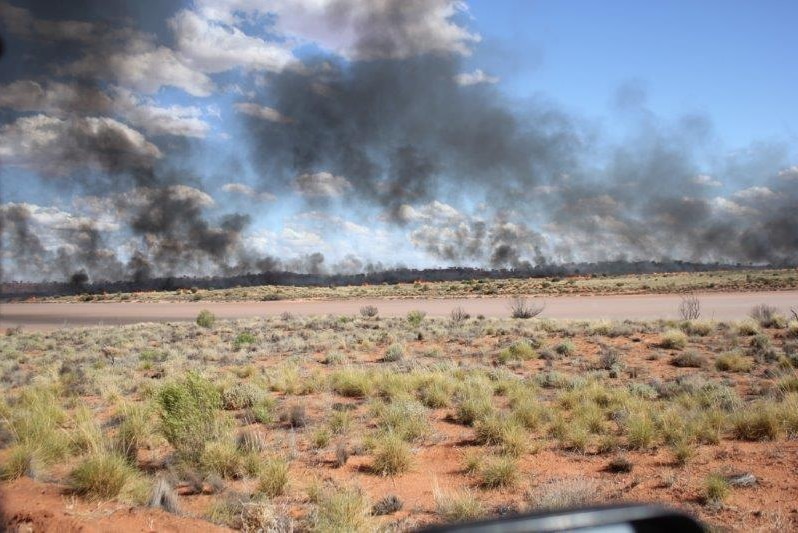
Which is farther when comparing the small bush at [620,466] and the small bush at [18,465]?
the small bush at [620,466]

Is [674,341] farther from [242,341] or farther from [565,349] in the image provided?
[242,341]

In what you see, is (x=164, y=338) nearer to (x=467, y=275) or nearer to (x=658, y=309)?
(x=658, y=309)

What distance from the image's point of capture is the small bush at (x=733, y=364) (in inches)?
632

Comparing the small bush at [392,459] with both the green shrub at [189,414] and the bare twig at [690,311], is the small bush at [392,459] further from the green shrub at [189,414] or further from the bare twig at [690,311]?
the bare twig at [690,311]

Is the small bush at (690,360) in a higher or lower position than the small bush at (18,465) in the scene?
lower

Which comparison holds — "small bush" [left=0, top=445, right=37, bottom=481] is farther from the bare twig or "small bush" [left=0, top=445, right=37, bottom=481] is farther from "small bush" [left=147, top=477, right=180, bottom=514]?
the bare twig

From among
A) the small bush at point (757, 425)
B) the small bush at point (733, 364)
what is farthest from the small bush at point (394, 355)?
the small bush at point (757, 425)

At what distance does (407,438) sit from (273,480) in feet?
10.4

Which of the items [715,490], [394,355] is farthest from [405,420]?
[394,355]

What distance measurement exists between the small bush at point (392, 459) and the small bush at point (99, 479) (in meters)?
3.33

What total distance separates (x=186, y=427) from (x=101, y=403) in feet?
16.9

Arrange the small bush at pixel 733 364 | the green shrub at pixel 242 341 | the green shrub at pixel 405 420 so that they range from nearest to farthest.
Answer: the green shrub at pixel 405 420 → the small bush at pixel 733 364 → the green shrub at pixel 242 341

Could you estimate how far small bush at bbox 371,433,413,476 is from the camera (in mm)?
8461

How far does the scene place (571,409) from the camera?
11688mm
